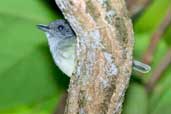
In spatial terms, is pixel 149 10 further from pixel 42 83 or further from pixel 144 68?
pixel 144 68

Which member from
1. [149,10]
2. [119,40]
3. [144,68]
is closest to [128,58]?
[119,40]

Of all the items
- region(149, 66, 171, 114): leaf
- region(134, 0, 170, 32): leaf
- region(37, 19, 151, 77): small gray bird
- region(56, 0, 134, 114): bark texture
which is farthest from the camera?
region(134, 0, 170, 32): leaf

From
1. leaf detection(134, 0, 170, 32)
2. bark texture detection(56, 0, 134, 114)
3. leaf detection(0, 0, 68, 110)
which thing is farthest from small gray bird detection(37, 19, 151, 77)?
bark texture detection(56, 0, 134, 114)

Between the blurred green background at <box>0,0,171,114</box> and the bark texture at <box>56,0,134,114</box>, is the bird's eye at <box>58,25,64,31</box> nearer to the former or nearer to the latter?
the blurred green background at <box>0,0,171,114</box>

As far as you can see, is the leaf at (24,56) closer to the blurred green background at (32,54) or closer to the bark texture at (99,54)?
the blurred green background at (32,54)

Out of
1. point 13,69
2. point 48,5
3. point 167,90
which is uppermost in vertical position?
point 48,5
